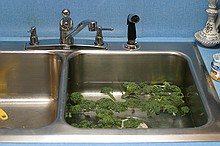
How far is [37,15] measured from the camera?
1.62 meters

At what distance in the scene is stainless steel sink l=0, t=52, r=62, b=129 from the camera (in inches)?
61.7

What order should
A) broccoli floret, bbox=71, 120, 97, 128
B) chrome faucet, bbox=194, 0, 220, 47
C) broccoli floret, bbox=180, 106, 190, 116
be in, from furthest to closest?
chrome faucet, bbox=194, 0, 220, 47, broccoli floret, bbox=180, 106, 190, 116, broccoli floret, bbox=71, 120, 97, 128

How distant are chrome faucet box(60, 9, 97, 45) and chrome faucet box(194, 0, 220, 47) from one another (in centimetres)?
42

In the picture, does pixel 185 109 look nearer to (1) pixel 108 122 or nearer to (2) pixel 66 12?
(1) pixel 108 122

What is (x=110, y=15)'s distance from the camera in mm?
1633

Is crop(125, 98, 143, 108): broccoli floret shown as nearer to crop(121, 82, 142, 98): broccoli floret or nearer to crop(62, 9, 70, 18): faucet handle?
crop(121, 82, 142, 98): broccoli floret

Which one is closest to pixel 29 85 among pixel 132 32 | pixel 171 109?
pixel 132 32

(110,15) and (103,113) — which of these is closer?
(103,113)

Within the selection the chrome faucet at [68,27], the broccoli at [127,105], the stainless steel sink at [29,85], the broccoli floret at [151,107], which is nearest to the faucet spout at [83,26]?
the chrome faucet at [68,27]

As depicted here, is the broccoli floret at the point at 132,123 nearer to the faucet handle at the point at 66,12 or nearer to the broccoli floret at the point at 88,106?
the broccoli floret at the point at 88,106

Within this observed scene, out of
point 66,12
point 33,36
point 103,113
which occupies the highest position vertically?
point 66,12

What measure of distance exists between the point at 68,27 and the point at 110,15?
0.61 feet

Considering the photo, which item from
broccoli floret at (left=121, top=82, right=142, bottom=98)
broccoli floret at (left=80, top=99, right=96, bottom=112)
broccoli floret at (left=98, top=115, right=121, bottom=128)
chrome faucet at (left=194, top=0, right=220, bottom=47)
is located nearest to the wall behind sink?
chrome faucet at (left=194, top=0, right=220, bottom=47)

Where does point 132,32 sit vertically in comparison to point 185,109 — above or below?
above
